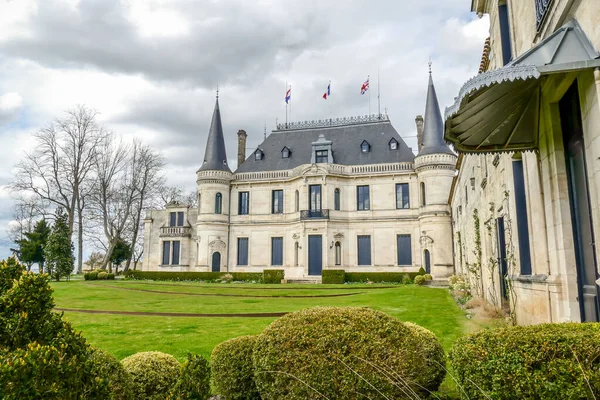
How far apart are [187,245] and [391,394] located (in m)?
39.3

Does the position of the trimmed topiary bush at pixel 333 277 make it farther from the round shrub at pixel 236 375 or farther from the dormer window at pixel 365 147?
the round shrub at pixel 236 375

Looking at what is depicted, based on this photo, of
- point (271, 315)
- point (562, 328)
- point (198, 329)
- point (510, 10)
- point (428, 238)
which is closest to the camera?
point (562, 328)

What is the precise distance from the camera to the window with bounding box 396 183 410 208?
36.1 m

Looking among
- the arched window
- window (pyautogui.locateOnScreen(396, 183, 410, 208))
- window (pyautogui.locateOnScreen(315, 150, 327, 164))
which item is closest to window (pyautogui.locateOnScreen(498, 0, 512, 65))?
window (pyautogui.locateOnScreen(396, 183, 410, 208))

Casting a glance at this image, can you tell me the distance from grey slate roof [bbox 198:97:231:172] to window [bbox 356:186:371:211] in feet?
40.6

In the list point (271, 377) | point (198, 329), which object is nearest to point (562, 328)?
point (271, 377)

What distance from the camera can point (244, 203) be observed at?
40.0 m

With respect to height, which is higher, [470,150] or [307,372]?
[470,150]

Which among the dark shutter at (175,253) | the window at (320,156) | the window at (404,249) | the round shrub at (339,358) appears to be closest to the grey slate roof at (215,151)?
the dark shutter at (175,253)

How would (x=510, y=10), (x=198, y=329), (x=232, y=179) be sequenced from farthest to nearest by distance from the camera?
(x=232, y=179) < (x=198, y=329) < (x=510, y=10)

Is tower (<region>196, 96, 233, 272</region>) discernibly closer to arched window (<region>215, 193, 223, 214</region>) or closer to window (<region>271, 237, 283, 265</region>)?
arched window (<region>215, 193, 223, 214</region>)

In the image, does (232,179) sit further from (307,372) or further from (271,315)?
(307,372)

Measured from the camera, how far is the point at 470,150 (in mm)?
7027

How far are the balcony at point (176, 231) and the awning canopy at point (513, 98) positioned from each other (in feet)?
121
